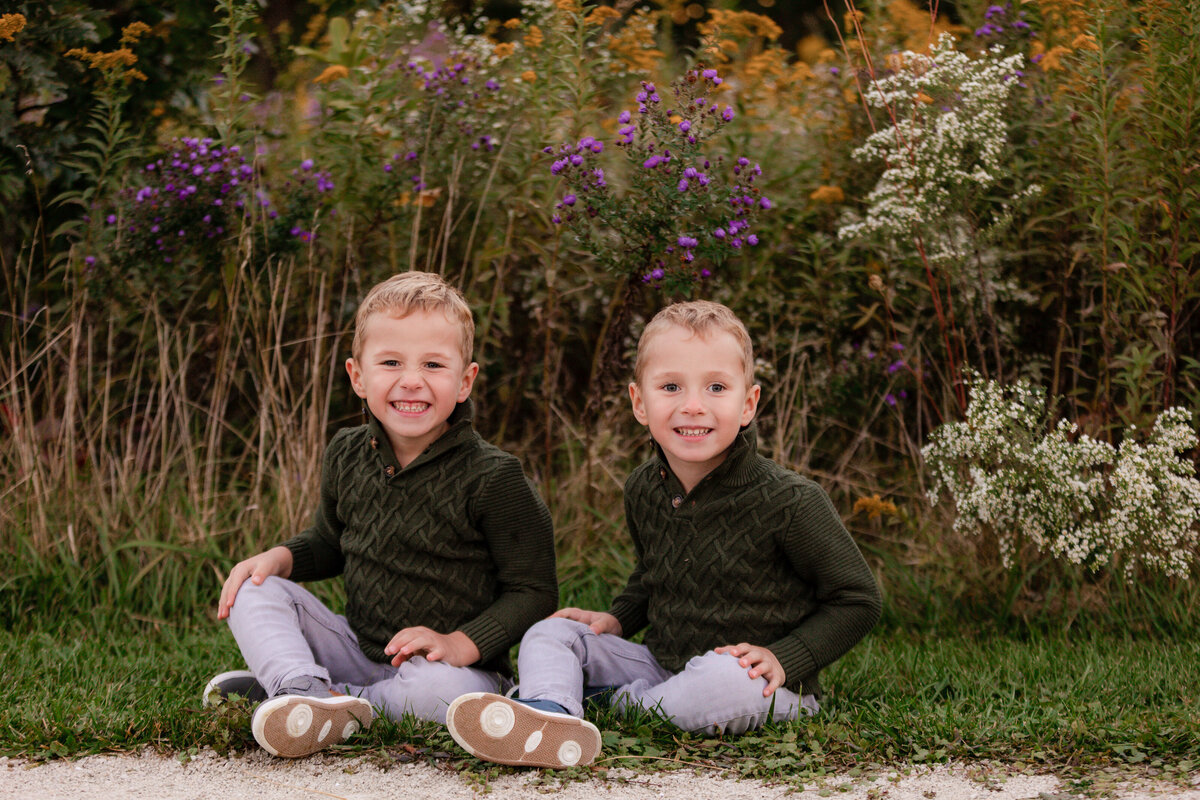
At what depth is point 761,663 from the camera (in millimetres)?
2648

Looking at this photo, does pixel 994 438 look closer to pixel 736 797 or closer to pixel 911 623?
pixel 911 623

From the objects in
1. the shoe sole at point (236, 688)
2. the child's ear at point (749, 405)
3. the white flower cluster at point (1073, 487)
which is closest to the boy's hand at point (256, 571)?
the shoe sole at point (236, 688)

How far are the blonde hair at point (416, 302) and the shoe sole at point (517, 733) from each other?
0.90m

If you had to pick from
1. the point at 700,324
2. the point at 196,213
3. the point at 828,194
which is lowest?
the point at 700,324

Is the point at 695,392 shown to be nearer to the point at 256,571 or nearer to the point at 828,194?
the point at 256,571

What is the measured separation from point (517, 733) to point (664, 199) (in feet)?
5.88

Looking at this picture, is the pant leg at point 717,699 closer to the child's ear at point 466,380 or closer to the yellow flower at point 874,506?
the child's ear at point 466,380

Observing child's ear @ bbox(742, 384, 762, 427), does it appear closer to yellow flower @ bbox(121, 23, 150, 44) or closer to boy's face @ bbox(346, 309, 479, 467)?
boy's face @ bbox(346, 309, 479, 467)

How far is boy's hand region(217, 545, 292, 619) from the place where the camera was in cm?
287

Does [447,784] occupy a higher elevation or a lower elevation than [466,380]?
lower

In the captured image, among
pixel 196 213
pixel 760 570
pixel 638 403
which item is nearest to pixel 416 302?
pixel 638 403

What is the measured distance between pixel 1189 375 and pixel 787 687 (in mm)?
1903

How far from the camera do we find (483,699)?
7.94 feet

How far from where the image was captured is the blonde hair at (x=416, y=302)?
2885 mm
